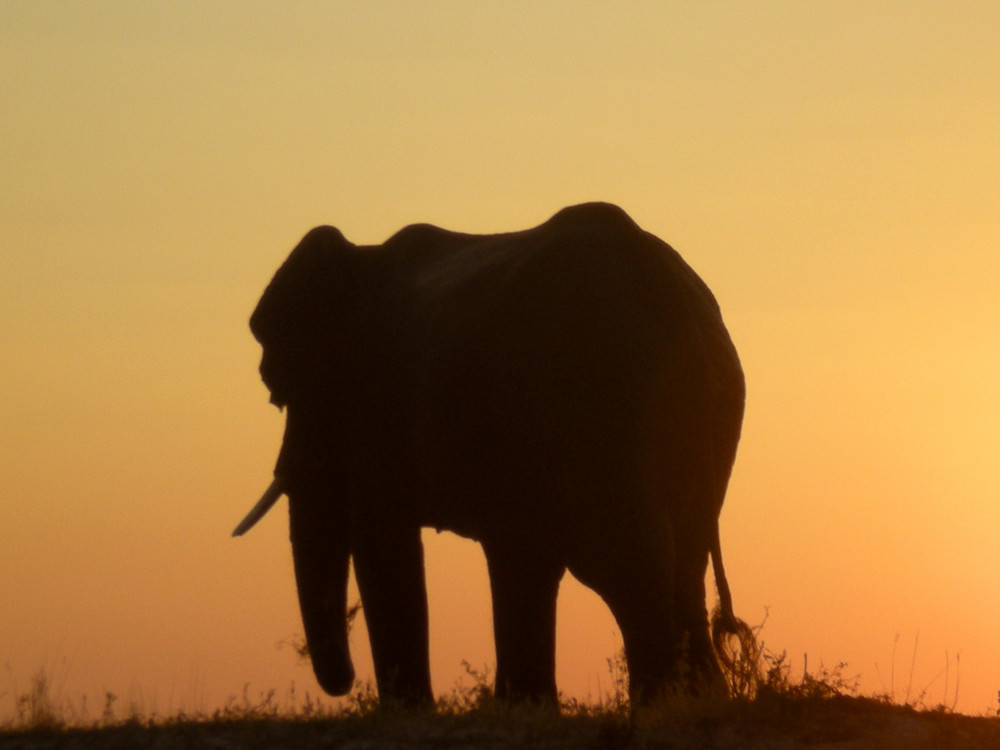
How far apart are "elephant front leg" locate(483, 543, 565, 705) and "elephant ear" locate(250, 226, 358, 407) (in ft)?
12.2

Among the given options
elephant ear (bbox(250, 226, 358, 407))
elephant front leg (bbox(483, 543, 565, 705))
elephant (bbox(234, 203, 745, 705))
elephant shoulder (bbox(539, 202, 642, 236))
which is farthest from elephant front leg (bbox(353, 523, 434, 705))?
elephant shoulder (bbox(539, 202, 642, 236))

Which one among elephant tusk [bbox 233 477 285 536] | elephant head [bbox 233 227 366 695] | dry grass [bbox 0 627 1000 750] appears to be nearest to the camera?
dry grass [bbox 0 627 1000 750]

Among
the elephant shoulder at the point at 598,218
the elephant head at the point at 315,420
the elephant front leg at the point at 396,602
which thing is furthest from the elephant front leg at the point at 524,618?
the elephant head at the point at 315,420

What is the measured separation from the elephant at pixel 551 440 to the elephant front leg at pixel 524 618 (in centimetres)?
1

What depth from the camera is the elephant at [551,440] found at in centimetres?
1213

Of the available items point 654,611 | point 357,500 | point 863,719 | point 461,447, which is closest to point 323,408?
point 357,500

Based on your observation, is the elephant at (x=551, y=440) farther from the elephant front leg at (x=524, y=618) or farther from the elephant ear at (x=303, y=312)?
the elephant ear at (x=303, y=312)

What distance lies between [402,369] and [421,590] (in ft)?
7.23

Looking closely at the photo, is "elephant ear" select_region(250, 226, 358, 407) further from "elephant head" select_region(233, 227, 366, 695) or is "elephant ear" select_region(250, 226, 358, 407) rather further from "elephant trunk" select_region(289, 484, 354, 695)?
"elephant trunk" select_region(289, 484, 354, 695)

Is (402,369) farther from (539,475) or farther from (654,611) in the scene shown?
(654,611)

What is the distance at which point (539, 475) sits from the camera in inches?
479

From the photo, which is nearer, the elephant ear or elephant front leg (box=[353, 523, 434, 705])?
elephant front leg (box=[353, 523, 434, 705])

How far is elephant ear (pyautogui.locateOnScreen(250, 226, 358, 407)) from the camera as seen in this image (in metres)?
15.9

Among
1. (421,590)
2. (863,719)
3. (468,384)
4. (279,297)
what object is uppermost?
(279,297)
